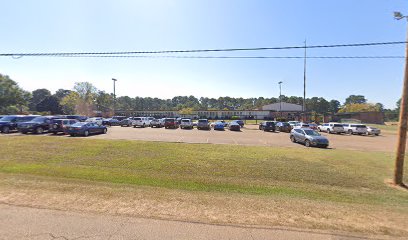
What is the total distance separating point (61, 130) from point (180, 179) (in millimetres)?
18735

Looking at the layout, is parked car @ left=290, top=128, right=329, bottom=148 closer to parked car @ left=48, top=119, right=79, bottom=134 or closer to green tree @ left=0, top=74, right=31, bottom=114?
parked car @ left=48, top=119, right=79, bottom=134

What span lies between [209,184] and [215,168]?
2.52 m

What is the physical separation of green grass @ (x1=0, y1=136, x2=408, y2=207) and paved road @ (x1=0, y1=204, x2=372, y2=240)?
3.35 m

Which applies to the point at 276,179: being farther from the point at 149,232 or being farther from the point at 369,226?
the point at 149,232

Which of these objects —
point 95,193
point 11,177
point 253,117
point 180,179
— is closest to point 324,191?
point 180,179

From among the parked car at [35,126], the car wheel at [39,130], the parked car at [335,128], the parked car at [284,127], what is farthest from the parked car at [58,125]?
the parked car at [335,128]

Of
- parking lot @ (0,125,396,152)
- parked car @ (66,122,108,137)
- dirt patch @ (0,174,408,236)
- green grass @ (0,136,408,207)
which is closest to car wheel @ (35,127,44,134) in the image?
parking lot @ (0,125,396,152)

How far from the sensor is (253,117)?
375 ft

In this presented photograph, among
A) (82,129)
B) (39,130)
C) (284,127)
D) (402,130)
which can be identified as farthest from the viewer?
(284,127)

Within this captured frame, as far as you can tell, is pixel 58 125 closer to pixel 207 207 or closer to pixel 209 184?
pixel 209 184

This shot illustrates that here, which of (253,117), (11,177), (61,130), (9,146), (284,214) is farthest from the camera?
(253,117)

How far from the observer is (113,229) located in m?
4.83

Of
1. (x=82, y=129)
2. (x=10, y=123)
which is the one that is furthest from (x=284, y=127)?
(x=10, y=123)

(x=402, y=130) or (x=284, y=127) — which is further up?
(x=402, y=130)
